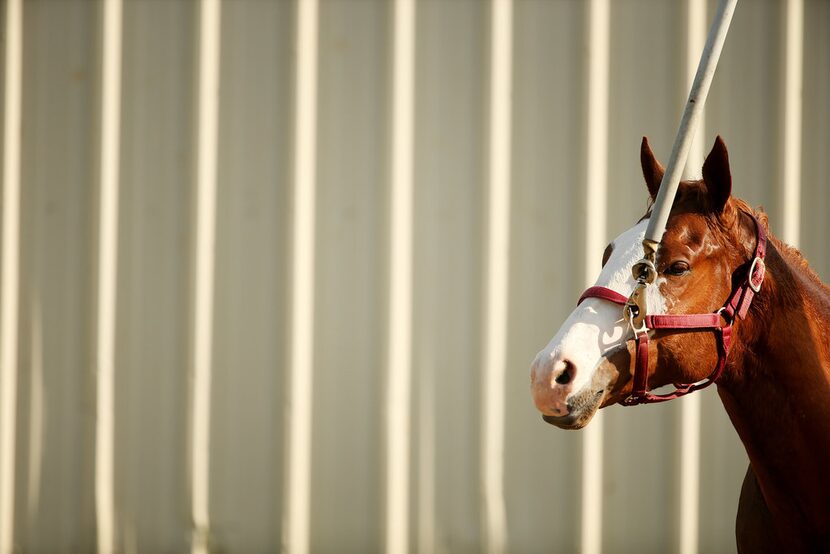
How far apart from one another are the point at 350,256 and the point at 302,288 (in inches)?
9.2

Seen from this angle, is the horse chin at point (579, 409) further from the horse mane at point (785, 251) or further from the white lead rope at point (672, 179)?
the horse mane at point (785, 251)

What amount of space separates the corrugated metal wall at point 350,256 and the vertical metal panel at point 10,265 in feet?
0.04

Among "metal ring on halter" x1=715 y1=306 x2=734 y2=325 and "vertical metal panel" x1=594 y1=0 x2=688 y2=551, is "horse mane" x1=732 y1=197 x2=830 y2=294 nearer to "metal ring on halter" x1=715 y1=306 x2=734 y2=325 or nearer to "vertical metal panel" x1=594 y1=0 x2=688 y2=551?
"metal ring on halter" x1=715 y1=306 x2=734 y2=325

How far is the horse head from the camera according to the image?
48.9 inches

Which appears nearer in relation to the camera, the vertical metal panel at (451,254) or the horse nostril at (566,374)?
the horse nostril at (566,374)

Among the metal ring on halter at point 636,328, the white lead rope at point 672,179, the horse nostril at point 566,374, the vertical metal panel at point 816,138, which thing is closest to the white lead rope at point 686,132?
the white lead rope at point 672,179

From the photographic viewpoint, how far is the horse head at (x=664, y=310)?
1241mm

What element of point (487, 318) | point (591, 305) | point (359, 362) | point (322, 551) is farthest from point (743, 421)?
point (322, 551)

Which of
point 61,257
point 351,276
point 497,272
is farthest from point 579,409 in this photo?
point 61,257

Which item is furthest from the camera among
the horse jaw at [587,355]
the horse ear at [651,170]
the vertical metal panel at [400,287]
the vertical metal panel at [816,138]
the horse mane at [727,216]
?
the vertical metal panel at [816,138]

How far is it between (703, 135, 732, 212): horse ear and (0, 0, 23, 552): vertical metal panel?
2.66 m

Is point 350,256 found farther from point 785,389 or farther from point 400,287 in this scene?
point 785,389

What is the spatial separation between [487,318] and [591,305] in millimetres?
1212

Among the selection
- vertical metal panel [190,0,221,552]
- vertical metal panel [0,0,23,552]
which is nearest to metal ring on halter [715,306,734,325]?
vertical metal panel [190,0,221,552]
